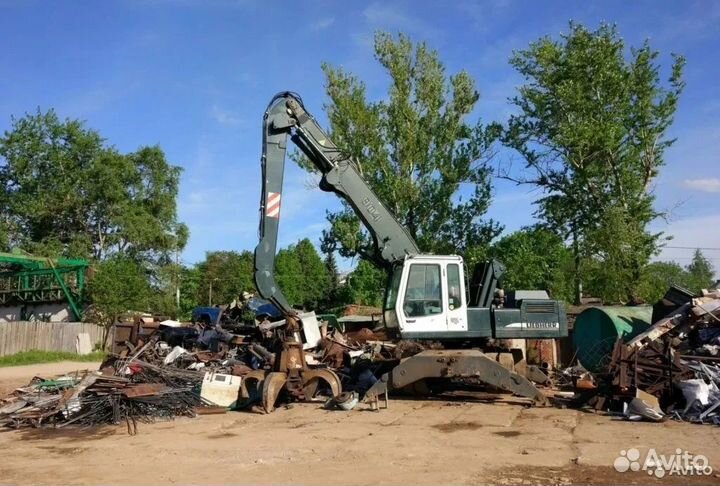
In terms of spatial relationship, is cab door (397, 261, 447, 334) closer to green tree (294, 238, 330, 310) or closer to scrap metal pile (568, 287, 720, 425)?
scrap metal pile (568, 287, 720, 425)

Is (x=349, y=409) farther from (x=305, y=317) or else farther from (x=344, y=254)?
(x=344, y=254)

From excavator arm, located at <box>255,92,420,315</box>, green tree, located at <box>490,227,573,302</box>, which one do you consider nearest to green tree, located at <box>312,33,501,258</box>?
green tree, located at <box>490,227,573,302</box>

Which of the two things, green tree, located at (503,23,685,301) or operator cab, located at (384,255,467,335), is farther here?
green tree, located at (503,23,685,301)

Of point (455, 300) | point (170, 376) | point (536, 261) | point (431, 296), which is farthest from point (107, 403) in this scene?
point (536, 261)

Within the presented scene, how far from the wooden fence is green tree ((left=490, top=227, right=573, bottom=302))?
21577 millimetres

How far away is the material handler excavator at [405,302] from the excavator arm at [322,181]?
0.07 feet

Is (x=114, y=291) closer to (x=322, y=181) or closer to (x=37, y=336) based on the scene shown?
(x=37, y=336)

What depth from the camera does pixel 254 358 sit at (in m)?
14.9

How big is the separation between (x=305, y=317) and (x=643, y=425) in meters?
8.14

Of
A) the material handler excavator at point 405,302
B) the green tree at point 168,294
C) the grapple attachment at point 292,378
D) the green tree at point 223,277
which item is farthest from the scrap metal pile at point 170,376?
the green tree at point 223,277

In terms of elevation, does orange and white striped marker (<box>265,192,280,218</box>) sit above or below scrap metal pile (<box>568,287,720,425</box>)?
above

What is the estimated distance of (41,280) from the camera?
38.9 metres

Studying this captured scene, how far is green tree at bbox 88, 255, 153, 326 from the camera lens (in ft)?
117

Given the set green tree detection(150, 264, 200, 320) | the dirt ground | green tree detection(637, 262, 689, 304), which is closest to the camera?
the dirt ground
